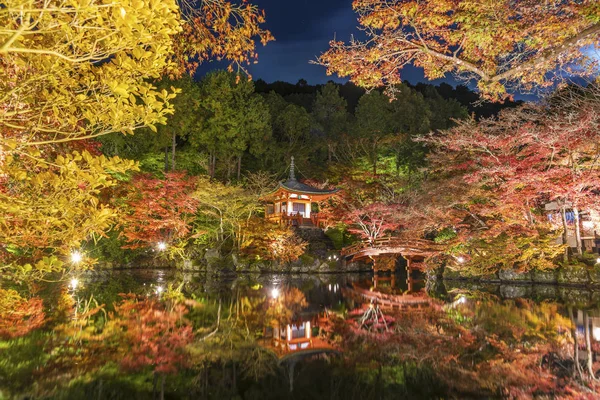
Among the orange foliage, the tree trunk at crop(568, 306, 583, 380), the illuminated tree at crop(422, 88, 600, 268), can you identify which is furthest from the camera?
the illuminated tree at crop(422, 88, 600, 268)

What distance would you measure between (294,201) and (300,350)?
16520 millimetres

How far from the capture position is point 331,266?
17.5 metres

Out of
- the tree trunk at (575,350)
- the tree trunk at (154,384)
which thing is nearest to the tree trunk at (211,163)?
the tree trunk at (575,350)

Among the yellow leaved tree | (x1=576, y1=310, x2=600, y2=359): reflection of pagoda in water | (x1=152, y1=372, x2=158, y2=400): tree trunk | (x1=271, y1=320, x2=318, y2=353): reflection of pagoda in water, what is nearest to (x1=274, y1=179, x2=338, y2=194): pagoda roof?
(x1=271, y1=320, x2=318, y2=353): reflection of pagoda in water

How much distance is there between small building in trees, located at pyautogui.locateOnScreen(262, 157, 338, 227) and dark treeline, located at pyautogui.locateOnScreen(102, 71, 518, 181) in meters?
2.73

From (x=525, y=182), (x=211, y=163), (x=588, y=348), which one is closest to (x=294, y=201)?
(x=211, y=163)

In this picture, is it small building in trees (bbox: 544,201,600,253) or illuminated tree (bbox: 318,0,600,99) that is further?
small building in trees (bbox: 544,201,600,253)

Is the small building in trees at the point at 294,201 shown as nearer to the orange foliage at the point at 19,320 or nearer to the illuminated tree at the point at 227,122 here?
the illuminated tree at the point at 227,122

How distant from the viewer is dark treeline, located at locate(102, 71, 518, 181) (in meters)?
21.6

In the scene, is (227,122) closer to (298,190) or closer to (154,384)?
(298,190)

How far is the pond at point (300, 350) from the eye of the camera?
11.2 ft

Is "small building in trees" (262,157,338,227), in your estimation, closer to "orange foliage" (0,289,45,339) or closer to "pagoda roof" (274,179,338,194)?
"pagoda roof" (274,179,338,194)

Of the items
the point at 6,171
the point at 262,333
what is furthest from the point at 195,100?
the point at 6,171

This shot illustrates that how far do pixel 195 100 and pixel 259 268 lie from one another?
11598 millimetres
